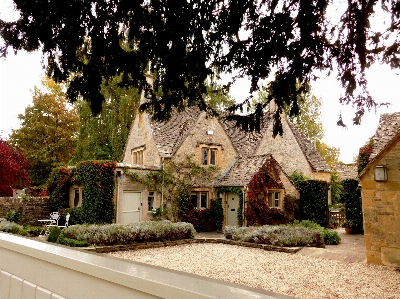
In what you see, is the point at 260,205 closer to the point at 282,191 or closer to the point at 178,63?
the point at 282,191

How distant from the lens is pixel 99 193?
17812 mm

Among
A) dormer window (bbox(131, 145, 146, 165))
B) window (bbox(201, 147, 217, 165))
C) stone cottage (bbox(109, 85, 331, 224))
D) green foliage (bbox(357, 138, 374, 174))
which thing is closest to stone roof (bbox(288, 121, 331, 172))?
stone cottage (bbox(109, 85, 331, 224))

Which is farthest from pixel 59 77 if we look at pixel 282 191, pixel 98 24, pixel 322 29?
pixel 282 191

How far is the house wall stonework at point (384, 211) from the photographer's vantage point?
383 inches

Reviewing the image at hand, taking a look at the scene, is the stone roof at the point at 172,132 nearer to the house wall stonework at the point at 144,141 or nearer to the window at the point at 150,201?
the house wall stonework at the point at 144,141

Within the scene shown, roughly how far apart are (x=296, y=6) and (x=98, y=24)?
8.89 ft

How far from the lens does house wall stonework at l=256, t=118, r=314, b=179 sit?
2458cm

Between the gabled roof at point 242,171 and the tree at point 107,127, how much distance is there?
1122 cm

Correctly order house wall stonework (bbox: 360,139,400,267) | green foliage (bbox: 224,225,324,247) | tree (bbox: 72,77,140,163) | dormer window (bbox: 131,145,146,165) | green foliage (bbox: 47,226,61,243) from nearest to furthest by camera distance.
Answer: house wall stonework (bbox: 360,139,400,267)
green foliage (bbox: 47,226,61,243)
green foliage (bbox: 224,225,324,247)
dormer window (bbox: 131,145,146,165)
tree (bbox: 72,77,140,163)

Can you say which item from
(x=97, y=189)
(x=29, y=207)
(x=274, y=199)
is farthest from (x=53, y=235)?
(x=274, y=199)

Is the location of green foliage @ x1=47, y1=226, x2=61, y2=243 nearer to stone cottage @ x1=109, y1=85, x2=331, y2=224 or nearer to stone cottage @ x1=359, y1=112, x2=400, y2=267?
stone cottage @ x1=109, y1=85, x2=331, y2=224

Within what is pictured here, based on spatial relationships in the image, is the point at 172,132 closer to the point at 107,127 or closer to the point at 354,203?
the point at 107,127

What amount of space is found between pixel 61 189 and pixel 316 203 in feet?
54.7

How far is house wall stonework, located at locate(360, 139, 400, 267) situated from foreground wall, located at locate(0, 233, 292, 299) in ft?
33.7
